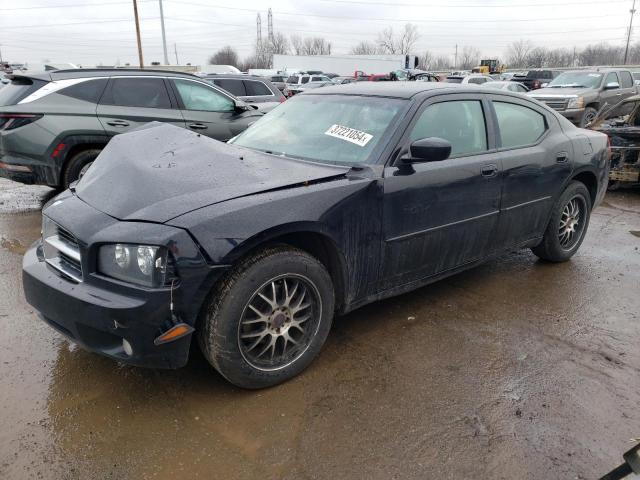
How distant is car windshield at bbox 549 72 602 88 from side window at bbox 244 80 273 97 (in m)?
9.50

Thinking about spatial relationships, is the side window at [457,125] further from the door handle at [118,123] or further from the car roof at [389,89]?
the door handle at [118,123]

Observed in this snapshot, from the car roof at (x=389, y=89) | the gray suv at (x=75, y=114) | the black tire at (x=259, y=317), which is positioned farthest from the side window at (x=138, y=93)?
the black tire at (x=259, y=317)

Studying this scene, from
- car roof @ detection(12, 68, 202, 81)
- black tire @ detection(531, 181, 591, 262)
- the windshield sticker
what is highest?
car roof @ detection(12, 68, 202, 81)

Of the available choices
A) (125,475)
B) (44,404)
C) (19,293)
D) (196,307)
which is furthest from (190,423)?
(19,293)

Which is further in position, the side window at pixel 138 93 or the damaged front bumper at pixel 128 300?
the side window at pixel 138 93

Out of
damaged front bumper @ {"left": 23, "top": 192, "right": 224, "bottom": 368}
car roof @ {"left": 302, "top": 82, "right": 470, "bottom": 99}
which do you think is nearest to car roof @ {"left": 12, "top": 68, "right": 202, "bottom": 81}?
car roof @ {"left": 302, "top": 82, "right": 470, "bottom": 99}

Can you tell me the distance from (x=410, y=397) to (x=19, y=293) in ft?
10.3

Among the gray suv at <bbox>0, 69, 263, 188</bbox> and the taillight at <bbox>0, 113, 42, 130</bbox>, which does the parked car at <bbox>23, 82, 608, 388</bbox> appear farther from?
the taillight at <bbox>0, 113, 42, 130</bbox>

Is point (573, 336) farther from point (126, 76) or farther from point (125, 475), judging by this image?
point (126, 76)

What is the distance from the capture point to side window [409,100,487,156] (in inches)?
135

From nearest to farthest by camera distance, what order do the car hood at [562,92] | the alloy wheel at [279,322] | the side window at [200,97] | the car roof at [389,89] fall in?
the alloy wheel at [279,322] → the car roof at [389,89] → the side window at [200,97] → the car hood at [562,92]

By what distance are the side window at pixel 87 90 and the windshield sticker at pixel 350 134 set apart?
4327 millimetres

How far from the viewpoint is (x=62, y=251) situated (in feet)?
8.74

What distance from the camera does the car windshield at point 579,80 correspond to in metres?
15.1
